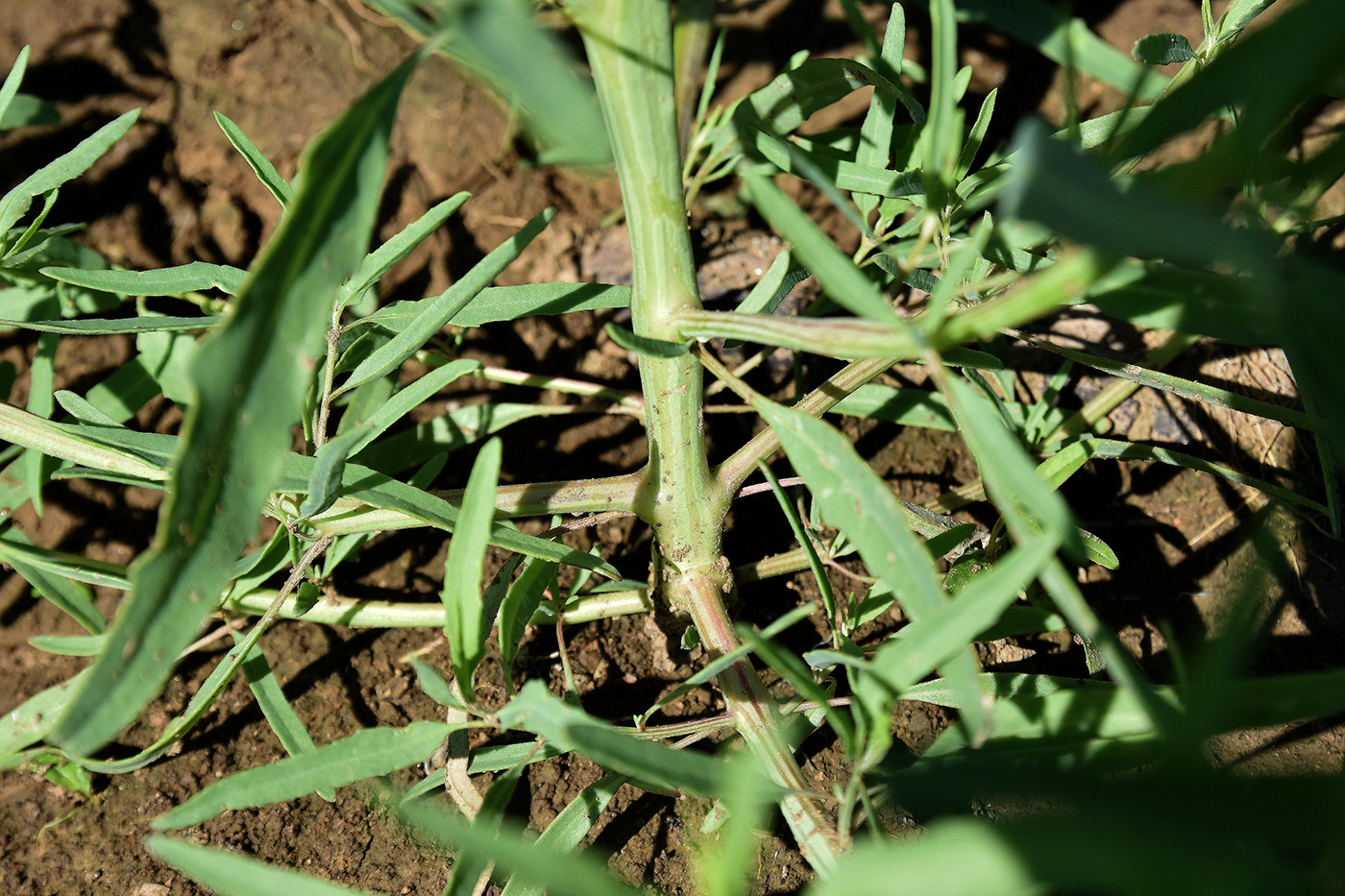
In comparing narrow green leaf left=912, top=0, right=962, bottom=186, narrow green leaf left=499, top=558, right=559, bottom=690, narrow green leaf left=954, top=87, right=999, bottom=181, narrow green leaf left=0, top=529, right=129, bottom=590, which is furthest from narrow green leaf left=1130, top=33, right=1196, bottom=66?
narrow green leaf left=0, top=529, right=129, bottom=590

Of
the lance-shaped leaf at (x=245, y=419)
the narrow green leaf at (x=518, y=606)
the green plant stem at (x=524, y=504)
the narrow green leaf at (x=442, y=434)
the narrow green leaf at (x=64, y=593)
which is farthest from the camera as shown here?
the narrow green leaf at (x=442, y=434)

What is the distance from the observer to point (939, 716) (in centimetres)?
102

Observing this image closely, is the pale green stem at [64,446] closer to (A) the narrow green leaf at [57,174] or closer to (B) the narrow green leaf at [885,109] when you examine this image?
(A) the narrow green leaf at [57,174]

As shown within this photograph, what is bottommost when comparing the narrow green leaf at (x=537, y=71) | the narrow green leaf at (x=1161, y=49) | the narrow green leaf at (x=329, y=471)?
the narrow green leaf at (x=329, y=471)

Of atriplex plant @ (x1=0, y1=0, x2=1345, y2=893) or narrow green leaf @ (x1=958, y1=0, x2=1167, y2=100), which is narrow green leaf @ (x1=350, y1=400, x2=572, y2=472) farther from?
narrow green leaf @ (x1=958, y1=0, x2=1167, y2=100)

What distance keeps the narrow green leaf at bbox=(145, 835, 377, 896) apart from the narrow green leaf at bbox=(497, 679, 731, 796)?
14cm

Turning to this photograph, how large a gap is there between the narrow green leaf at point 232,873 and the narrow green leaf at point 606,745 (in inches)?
5.6

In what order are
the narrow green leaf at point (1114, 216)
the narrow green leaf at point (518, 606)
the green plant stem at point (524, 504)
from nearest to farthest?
the narrow green leaf at point (1114, 216)
the narrow green leaf at point (518, 606)
the green plant stem at point (524, 504)

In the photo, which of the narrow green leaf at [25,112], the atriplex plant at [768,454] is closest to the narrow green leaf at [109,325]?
the atriplex plant at [768,454]

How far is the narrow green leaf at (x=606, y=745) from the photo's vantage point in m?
0.55

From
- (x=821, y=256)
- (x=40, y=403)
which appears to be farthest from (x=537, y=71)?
(x=40, y=403)

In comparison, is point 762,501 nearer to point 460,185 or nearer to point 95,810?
point 460,185

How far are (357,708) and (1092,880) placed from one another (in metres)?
0.88

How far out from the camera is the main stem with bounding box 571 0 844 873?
603mm
